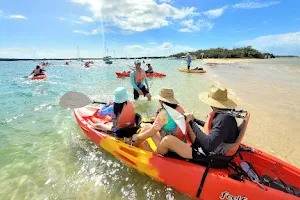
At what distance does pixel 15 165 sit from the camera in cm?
495

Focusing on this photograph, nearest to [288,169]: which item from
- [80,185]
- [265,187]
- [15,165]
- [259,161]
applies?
[259,161]

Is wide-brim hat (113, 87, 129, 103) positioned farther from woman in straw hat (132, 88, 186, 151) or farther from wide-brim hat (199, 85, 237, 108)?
wide-brim hat (199, 85, 237, 108)

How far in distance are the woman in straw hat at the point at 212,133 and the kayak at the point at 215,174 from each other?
0.21m

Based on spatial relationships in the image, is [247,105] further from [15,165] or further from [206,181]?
[15,165]

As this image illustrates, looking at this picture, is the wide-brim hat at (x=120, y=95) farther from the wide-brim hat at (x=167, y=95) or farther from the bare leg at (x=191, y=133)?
the bare leg at (x=191, y=133)

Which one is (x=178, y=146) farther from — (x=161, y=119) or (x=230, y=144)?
(x=230, y=144)

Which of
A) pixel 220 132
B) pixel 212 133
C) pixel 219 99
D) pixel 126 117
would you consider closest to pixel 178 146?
pixel 212 133

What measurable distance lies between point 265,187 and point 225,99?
1.33 meters

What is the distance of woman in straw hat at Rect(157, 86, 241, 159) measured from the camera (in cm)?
312

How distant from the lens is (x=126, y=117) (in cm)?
484

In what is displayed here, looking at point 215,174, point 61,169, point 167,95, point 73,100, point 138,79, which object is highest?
point 167,95

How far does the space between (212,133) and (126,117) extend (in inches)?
85.4

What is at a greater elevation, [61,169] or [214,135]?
[214,135]

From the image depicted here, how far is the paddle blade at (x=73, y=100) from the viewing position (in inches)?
267
